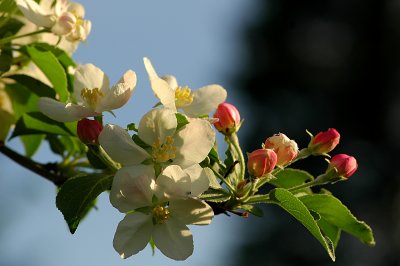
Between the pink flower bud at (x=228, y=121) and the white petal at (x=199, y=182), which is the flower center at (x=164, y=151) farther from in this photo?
the pink flower bud at (x=228, y=121)

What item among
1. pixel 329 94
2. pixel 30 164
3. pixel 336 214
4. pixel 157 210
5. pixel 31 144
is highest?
pixel 157 210

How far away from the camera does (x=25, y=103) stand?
84.7 inches

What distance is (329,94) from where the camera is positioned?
1992 cm

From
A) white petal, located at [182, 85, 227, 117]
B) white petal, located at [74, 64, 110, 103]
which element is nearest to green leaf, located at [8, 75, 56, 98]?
white petal, located at [74, 64, 110, 103]

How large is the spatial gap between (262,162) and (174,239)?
0.20 meters

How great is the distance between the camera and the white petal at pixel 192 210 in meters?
1.39

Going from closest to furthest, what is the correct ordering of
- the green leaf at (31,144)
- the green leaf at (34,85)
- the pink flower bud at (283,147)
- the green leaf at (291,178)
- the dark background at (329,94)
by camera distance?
the pink flower bud at (283,147) < the green leaf at (291,178) < the green leaf at (34,85) < the green leaf at (31,144) < the dark background at (329,94)

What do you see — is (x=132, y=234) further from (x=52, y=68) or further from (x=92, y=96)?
(x=52, y=68)

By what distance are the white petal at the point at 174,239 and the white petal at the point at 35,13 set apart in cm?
58

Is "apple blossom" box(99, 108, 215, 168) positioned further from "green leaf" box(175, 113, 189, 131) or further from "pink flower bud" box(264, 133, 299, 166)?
"pink flower bud" box(264, 133, 299, 166)

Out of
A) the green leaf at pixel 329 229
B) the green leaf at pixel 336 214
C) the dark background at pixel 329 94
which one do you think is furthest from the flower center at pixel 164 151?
the dark background at pixel 329 94

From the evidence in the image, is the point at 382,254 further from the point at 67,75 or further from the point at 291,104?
the point at 67,75

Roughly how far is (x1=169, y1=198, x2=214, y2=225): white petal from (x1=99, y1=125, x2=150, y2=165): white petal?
0.09m

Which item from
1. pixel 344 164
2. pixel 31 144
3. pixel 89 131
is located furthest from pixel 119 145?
pixel 31 144
